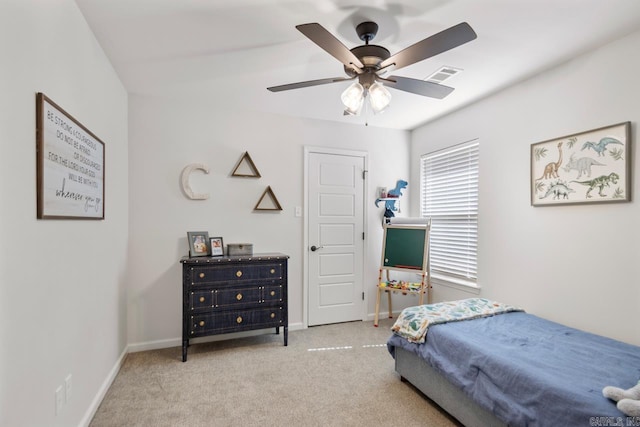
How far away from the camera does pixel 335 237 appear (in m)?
4.01

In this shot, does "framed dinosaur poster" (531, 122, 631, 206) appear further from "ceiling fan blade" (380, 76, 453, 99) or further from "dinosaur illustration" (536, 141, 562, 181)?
"ceiling fan blade" (380, 76, 453, 99)

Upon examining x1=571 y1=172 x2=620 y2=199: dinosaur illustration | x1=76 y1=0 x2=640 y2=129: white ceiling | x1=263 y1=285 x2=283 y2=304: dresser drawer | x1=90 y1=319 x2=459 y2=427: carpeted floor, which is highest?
x1=76 y1=0 x2=640 y2=129: white ceiling

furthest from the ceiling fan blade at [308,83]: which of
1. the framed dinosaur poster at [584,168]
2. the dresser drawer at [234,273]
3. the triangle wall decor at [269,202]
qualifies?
the framed dinosaur poster at [584,168]

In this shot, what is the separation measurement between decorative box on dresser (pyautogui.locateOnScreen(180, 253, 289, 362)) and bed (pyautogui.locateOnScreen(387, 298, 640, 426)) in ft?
4.16

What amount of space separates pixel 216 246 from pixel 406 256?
222 cm

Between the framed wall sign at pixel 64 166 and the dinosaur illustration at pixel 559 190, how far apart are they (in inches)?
134

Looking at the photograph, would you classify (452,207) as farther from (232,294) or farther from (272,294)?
(232,294)

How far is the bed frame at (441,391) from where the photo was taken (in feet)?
6.06

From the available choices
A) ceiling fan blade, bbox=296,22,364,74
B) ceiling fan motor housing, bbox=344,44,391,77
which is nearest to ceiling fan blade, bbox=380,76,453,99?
ceiling fan motor housing, bbox=344,44,391,77

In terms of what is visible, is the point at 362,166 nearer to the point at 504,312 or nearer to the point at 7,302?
the point at 504,312

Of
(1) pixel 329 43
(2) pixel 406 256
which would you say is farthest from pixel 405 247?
(1) pixel 329 43

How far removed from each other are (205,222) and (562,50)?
347 centimetres

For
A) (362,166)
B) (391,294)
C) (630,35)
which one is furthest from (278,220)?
(630,35)

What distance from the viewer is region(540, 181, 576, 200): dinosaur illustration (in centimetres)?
252
